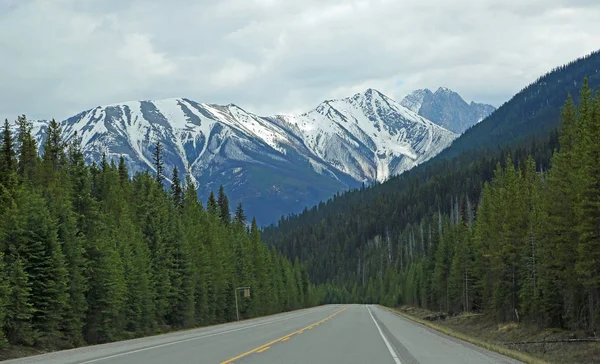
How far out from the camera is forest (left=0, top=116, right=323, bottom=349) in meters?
29.7

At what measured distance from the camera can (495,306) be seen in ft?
177

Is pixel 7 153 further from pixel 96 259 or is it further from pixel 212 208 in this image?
pixel 212 208

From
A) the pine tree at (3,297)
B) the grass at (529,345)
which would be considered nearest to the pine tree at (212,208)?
the grass at (529,345)

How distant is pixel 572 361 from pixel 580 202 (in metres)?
9.42

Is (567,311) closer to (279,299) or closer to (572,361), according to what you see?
(572,361)

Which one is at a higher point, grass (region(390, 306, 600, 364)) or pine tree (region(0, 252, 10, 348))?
pine tree (region(0, 252, 10, 348))

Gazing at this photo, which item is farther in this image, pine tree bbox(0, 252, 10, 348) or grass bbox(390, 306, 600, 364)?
grass bbox(390, 306, 600, 364)

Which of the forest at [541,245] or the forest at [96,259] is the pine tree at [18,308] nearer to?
the forest at [96,259]

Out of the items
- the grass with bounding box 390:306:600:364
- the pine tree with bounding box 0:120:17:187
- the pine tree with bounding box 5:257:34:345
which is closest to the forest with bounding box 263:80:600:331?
the grass with bounding box 390:306:600:364

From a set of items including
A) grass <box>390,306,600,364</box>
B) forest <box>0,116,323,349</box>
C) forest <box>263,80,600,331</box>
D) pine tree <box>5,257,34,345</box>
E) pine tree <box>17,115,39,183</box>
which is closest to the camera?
grass <box>390,306,600,364</box>

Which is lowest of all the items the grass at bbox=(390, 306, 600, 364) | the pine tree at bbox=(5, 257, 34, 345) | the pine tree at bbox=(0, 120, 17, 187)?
the grass at bbox=(390, 306, 600, 364)

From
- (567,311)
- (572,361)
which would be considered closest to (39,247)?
(572,361)

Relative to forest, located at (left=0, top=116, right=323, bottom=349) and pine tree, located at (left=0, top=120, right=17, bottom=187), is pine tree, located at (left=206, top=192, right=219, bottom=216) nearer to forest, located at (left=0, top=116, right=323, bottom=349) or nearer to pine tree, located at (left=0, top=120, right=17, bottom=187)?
forest, located at (left=0, top=116, right=323, bottom=349)

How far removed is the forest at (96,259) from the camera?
29.7 metres
